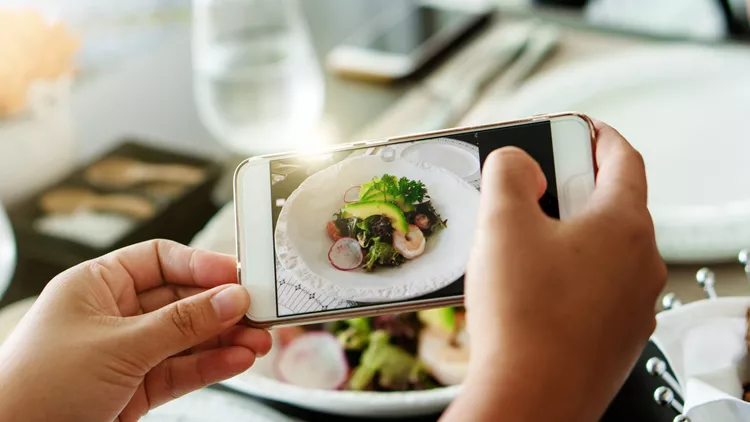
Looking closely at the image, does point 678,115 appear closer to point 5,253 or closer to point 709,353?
point 709,353

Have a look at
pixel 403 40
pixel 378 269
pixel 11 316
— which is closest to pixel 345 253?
pixel 378 269

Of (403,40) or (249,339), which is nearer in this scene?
(249,339)

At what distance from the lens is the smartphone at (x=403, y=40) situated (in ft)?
3.51

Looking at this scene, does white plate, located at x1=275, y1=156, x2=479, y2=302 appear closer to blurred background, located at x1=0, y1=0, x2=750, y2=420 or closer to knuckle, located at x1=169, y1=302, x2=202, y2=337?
knuckle, located at x1=169, y1=302, x2=202, y2=337

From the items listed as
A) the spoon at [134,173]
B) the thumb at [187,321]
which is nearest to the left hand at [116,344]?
the thumb at [187,321]

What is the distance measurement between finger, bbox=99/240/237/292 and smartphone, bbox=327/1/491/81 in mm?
590

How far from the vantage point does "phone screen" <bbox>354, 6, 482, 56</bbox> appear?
1.10 meters

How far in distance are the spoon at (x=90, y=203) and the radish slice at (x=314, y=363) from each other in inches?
10.1

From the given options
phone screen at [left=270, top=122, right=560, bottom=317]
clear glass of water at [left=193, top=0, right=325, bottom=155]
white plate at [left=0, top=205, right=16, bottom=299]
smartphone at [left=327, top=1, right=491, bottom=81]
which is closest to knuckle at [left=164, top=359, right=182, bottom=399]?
phone screen at [left=270, top=122, right=560, bottom=317]

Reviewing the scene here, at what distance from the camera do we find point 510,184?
404mm

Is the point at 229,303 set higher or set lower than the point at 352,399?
higher

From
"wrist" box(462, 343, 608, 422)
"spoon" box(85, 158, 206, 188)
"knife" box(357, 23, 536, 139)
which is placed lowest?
"wrist" box(462, 343, 608, 422)

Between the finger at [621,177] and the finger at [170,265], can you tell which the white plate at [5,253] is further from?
the finger at [621,177]

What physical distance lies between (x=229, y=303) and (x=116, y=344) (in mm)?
78
